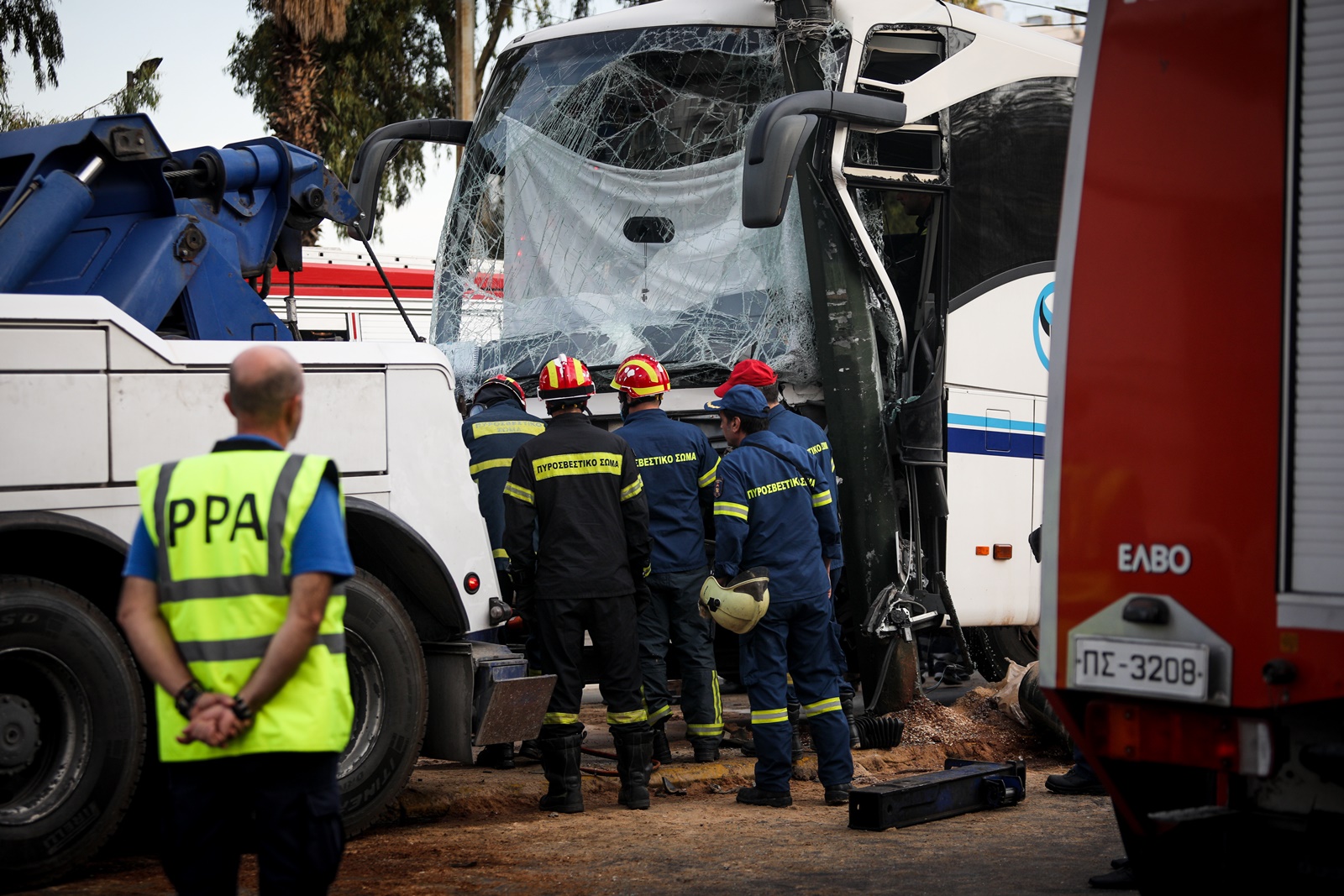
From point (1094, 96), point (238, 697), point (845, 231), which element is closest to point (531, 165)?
point (845, 231)

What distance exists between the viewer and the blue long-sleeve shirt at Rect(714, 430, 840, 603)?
23.5ft

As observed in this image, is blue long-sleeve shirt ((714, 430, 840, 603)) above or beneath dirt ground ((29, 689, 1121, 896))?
above

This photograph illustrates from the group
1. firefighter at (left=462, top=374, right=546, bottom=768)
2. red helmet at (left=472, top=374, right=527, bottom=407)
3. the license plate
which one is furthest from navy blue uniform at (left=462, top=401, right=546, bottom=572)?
the license plate

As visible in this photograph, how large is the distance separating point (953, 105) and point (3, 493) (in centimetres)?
569

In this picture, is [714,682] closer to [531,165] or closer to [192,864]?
[531,165]

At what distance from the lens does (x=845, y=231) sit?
8281 mm

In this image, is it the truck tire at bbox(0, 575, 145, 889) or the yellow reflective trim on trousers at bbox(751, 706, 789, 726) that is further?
the yellow reflective trim on trousers at bbox(751, 706, 789, 726)

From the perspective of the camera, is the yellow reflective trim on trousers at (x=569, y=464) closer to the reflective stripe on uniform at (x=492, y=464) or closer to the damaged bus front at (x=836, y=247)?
the reflective stripe on uniform at (x=492, y=464)

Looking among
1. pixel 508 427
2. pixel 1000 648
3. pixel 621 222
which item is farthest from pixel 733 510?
pixel 1000 648

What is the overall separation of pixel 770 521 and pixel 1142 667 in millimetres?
3321

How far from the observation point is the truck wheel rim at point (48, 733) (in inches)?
203

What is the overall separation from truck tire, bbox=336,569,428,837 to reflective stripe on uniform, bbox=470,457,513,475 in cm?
200

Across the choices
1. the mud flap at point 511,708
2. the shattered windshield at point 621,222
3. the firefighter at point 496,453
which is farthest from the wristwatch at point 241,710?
the shattered windshield at point 621,222

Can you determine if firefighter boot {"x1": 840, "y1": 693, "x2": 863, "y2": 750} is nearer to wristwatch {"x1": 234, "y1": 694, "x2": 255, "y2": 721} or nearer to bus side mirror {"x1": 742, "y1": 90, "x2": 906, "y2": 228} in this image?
bus side mirror {"x1": 742, "y1": 90, "x2": 906, "y2": 228}
